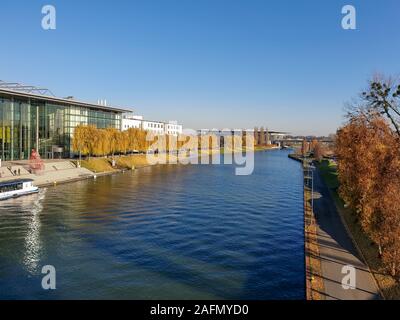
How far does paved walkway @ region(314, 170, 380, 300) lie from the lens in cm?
2025

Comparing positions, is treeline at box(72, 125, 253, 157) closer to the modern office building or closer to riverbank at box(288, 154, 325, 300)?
the modern office building

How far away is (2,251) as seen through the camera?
28.6 meters

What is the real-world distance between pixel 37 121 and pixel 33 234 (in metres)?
56.1

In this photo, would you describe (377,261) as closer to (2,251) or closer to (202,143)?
(2,251)

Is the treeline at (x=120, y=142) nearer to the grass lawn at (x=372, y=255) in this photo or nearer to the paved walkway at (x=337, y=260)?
Result: the paved walkway at (x=337, y=260)

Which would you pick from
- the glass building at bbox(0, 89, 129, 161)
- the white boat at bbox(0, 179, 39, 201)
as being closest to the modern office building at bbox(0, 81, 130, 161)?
the glass building at bbox(0, 89, 129, 161)

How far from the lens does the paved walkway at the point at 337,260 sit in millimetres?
20248

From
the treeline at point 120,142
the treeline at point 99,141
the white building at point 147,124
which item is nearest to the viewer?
the treeline at point 99,141

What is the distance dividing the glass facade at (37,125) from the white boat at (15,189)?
23.9 m

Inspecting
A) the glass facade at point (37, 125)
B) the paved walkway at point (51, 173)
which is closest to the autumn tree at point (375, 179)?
the paved walkway at point (51, 173)

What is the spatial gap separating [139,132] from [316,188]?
66.2 metres

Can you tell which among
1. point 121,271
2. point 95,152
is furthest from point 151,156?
point 121,271

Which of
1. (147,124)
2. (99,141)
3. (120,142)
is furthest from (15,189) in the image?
(147,124)

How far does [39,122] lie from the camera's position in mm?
82312
